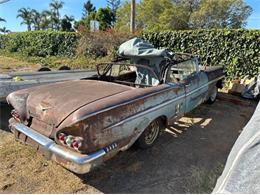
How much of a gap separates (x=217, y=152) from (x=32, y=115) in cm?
287

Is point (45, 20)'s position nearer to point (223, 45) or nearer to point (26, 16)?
point (26, 16)

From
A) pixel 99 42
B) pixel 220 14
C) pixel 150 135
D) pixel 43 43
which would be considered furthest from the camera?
pixel 220 14

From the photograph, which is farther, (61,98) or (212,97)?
(212,97)

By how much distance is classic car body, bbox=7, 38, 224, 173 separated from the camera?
283cm

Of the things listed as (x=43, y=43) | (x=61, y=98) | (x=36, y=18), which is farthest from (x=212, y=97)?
(x=36, y=18)

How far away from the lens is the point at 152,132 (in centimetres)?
397

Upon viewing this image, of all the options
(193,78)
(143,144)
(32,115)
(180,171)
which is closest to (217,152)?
(180,171)

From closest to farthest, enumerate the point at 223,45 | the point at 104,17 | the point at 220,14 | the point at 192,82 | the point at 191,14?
1. the point at 192,82
2. the point at 223,45
3. the point at 191,14
4. the point at 220,14
5. the point at 104,17

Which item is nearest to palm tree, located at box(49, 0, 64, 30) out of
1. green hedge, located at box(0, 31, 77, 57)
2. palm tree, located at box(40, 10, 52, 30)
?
palm tree, located at box(40, 10, 52, 30)

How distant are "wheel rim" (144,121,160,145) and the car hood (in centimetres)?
70

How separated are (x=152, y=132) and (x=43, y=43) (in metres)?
18.1

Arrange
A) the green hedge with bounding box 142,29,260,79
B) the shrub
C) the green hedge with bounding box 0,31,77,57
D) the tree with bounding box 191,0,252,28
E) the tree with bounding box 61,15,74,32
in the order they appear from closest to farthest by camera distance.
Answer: the green hedge with bounding box 142,29,260,79 → the shrub → the green hedge with bounding box 0,31,77,57 → the tree with bounding box 191,0,252,28 → the tree with bounding box 61,15,74,32

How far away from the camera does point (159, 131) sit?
4.12 meters

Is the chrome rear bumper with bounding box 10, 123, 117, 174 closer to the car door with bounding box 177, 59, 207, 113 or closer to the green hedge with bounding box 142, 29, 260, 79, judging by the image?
the car door with bounding box 177, 59, 207, 113
